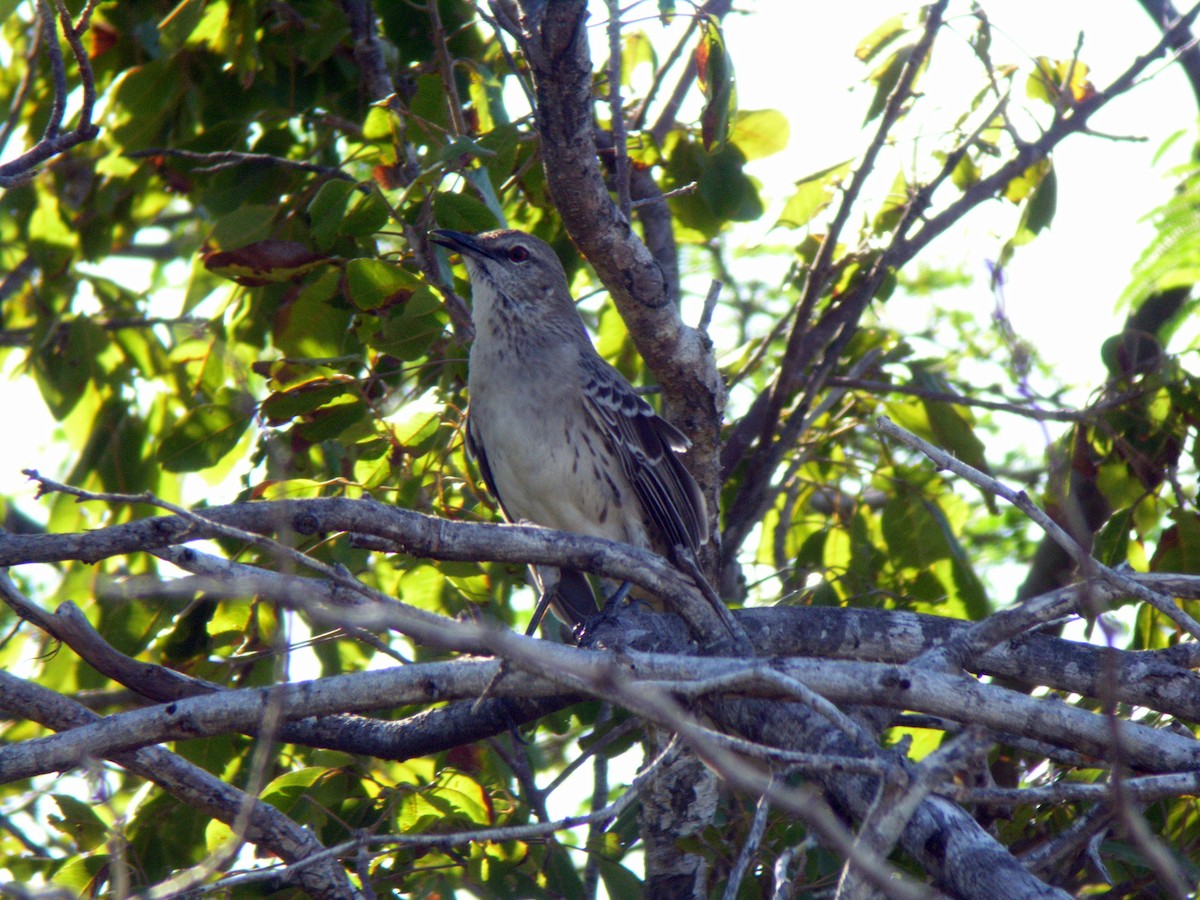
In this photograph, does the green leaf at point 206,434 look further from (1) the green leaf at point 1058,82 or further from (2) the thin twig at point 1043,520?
(1) the green leaf at point 1058,82

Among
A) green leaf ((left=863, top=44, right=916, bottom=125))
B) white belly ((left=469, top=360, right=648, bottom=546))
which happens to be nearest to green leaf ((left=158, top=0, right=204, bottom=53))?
white belly ((left=469, top=360, right=648, bottom=546))

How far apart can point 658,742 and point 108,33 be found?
4.42 meters

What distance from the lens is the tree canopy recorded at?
2928mm

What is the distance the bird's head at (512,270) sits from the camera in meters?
5.67

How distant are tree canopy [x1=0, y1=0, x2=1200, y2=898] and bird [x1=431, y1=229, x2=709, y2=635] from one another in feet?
0.63

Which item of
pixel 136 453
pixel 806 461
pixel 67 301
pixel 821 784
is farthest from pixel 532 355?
pixel 821 784

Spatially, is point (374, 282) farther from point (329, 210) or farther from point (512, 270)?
point (512, 270)

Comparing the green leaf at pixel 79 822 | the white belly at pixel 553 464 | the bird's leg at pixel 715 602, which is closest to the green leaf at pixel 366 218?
the white belly at pixel 553 464

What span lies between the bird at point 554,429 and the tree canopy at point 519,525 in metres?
0.19

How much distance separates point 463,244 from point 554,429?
98cm

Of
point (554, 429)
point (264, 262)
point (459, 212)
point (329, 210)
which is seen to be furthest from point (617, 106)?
point (554, 429)

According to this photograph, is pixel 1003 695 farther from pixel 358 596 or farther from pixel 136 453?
pixel 136 453

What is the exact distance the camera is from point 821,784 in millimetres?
3174

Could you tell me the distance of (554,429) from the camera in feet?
18.6
